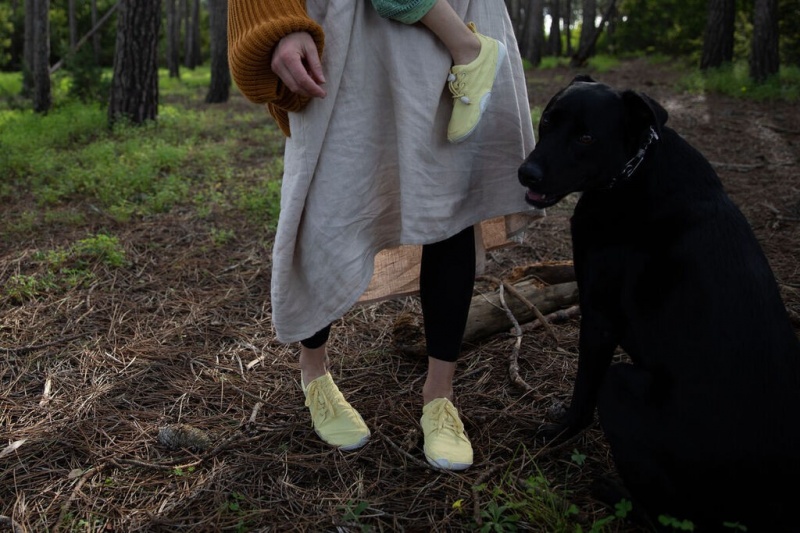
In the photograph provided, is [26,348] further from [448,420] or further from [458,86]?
[458,86]

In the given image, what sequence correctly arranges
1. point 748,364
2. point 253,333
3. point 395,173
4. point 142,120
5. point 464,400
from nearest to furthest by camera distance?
point 748,364
point 395,173
point 464,400
point 253,333
point 142,120

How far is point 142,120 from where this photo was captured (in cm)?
756

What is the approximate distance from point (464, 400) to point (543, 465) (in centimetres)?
45

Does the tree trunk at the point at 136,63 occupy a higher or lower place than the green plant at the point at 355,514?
higher

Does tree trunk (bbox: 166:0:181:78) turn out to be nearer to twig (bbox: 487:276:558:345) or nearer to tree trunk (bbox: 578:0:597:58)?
tree trunk (bbox: 578:0:597:58)

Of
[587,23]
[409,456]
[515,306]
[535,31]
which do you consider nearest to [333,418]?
[409,456]

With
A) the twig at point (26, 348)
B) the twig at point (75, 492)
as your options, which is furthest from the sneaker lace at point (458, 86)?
the twig at point (26, 348)

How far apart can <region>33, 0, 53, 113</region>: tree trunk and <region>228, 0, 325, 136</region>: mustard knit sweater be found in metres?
9.00

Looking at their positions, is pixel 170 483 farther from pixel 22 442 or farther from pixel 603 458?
pixel 603 458

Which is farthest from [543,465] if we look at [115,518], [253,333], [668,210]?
[253,333]

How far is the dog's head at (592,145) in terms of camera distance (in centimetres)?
182

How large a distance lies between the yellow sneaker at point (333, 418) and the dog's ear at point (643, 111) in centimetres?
133

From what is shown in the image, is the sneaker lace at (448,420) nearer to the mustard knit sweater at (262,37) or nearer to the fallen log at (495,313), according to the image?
the fallen log at (495,313)

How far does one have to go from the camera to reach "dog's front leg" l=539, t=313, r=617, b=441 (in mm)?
1901
